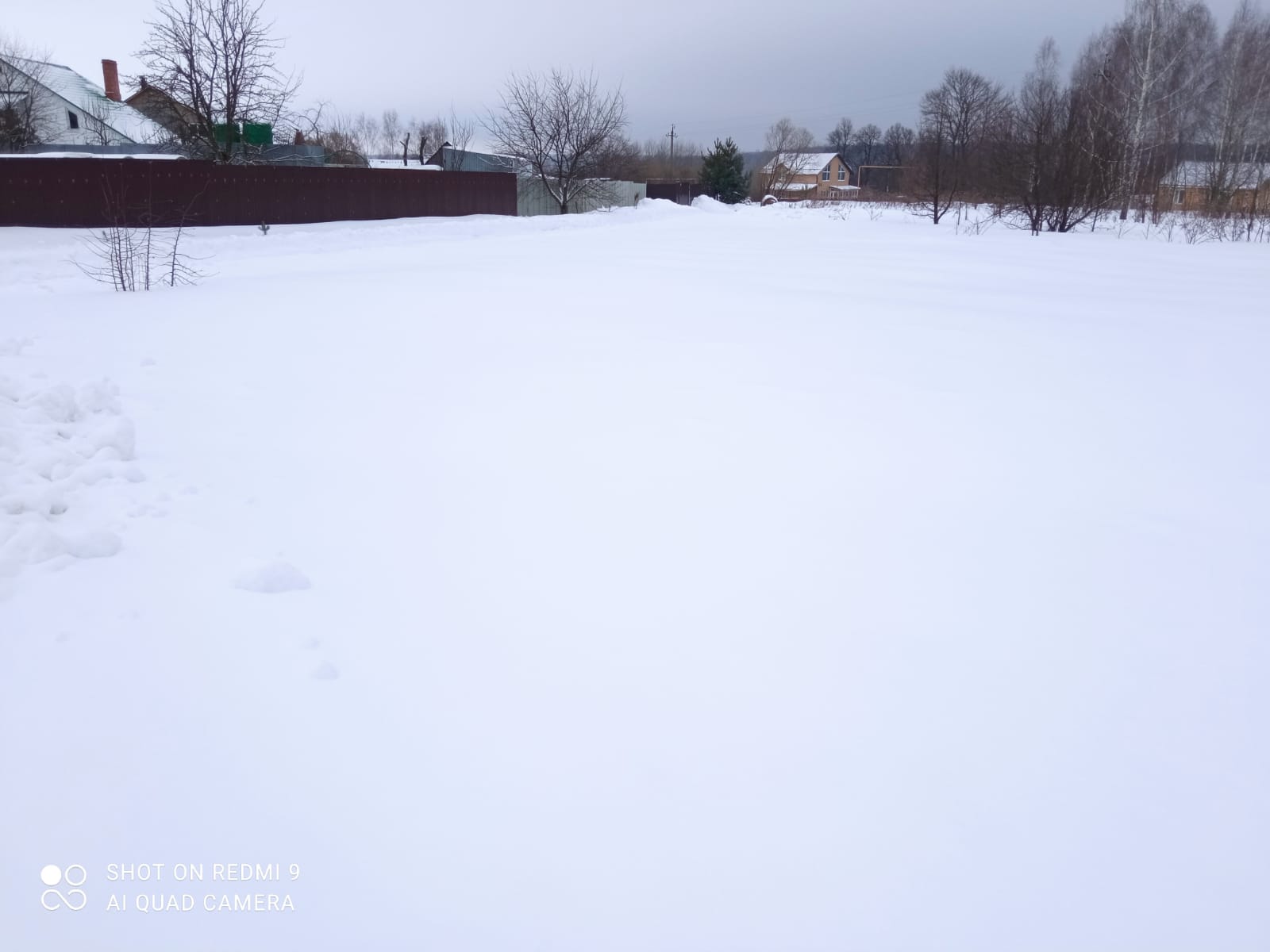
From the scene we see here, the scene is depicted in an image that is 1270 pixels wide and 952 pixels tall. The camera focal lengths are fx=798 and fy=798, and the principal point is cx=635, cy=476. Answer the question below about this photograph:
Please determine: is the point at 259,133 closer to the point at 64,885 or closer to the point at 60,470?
the point at 60,470

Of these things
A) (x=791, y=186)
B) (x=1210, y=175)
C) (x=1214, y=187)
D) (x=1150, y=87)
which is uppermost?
(x=791, y=186)

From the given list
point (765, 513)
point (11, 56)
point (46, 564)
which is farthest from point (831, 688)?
point (11, 56)

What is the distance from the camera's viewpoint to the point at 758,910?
1.88m

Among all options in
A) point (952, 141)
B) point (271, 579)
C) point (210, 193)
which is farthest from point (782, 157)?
point (271, 579)

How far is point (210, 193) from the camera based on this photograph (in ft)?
60.7

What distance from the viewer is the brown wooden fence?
1620 cm

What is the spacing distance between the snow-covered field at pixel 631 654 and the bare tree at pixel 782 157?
4882 cm

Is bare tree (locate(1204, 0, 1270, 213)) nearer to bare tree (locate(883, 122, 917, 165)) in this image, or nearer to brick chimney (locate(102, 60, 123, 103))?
bare tree (locate(883, 122, 917, 165))

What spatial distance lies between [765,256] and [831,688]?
12.8 meters

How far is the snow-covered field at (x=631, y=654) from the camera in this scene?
75.3 inches

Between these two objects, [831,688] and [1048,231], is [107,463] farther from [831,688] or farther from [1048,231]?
[1048,231]

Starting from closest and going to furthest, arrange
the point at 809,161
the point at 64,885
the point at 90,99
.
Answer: the point at 64,885, the point at 90,99, the point at 809,161

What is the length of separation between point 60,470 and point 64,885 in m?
2.43

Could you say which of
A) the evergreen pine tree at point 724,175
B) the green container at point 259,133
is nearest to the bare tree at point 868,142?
the evergreen pine tree at point 724,175
